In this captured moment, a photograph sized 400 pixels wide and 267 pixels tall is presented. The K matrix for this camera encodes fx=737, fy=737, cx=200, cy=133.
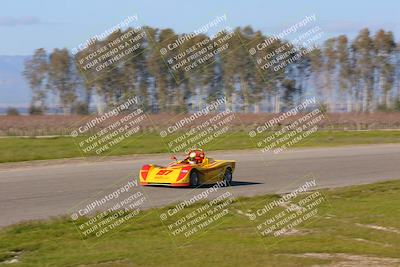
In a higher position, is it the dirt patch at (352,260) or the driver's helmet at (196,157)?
the driver's helmet at (196,157)

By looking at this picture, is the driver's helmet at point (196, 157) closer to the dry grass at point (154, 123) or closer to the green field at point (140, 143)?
the green field at point (140, 143)

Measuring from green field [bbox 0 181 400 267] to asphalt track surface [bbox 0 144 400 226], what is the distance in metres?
1.86

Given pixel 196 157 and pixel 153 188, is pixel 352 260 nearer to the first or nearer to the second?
pixel 153 188

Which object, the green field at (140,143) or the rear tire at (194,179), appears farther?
the green field at (140,143)

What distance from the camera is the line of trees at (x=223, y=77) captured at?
7569cm

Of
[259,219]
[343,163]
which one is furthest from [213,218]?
[343,163]

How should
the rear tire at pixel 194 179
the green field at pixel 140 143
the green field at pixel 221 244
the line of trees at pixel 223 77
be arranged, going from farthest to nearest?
the line of trees at pixel 223 77, the green field at pixel 140 143, the rear tire at pixel 194 179, the green field at pixel 221 244

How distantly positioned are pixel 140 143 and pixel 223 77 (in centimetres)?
4648

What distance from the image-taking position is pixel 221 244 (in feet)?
34.3

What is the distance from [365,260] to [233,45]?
2816 inches

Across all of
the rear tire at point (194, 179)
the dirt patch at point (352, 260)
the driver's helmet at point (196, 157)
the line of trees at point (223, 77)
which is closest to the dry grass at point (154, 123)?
the line of trees at point (223, 77)

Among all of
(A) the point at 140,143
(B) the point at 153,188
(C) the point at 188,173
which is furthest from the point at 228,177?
(A) the point at 140,143

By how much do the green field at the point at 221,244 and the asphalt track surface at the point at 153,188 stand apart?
186 centimetres

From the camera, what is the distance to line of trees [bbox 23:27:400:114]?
7569 centimetres
